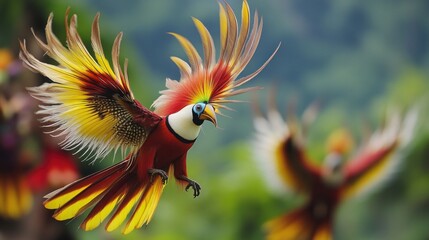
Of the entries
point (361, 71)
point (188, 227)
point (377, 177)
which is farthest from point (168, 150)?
point (361, 71)

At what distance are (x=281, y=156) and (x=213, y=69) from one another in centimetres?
84

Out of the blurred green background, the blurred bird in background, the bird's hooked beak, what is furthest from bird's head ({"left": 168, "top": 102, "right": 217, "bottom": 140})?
the blurred green background

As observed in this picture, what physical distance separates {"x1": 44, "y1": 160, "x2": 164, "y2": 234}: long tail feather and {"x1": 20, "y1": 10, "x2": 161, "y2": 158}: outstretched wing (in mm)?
15

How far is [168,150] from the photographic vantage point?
39cm

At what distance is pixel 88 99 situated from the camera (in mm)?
374

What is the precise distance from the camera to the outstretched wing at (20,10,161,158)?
36 cm

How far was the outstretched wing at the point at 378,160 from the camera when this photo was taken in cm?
122

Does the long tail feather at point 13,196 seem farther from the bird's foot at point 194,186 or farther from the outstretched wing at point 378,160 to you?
the bird's foot at point 194,186

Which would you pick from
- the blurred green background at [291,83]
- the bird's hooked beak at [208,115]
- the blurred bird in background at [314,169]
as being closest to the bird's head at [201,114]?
the bird's hooked beak at [208,115]

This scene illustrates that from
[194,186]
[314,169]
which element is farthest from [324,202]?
[194,186]

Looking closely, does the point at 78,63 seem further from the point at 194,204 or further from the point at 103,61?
the point at 194,204

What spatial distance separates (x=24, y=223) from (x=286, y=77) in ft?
2.40

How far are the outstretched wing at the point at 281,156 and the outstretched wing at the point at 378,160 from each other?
6cm

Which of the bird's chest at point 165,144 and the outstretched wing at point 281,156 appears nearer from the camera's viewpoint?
the bird's chest at point 165,144
